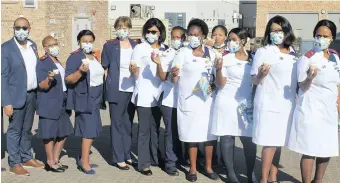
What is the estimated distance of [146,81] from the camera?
21.2 ft

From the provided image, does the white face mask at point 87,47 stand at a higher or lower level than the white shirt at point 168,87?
higher

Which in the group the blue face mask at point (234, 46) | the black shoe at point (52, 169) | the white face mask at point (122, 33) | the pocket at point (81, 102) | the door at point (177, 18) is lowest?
the black shoe at point (52, 169)

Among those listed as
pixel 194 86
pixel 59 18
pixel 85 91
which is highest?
pixel 59 18

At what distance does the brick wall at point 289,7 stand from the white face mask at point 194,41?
21.0m

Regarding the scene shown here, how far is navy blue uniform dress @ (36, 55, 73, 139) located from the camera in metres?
6.41

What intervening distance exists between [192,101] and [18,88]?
87.7 inches

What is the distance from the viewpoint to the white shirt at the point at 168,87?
6.31 m

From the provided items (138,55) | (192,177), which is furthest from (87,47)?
(192,177)

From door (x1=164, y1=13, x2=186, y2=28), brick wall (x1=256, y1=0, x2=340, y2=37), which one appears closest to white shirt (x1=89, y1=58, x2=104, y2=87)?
brick wall (x1=256, y1=0, x2=340, y2=37)

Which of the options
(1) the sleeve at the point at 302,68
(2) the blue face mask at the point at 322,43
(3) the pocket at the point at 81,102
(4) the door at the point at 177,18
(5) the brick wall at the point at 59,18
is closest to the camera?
(1) the sleeve at the point at 302,68

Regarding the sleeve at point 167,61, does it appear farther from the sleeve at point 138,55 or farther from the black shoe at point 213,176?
the black shoe at point 213,176

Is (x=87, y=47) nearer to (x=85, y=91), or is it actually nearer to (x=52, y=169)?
(x=85, y=91)

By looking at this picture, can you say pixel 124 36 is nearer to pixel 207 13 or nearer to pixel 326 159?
pixel 326 159

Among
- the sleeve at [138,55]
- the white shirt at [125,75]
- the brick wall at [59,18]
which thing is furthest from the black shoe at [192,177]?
the brick wall at [59,18]
